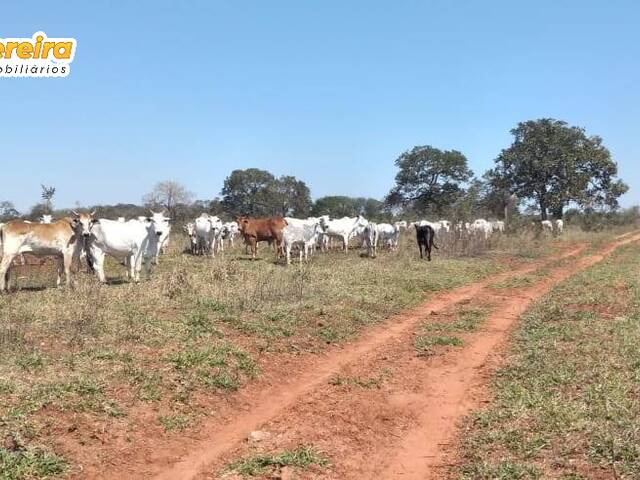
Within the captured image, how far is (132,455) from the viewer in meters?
5.21

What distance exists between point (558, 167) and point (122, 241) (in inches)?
1520

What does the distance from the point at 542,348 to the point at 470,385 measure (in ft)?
5.82

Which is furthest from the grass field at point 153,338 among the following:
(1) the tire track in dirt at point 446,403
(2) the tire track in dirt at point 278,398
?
(1) the tire track in dirt at point 446,403

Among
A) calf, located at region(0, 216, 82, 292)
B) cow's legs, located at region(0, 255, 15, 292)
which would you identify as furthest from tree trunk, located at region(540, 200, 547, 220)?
cow's legs, located at region(0, 255, 15, 292)

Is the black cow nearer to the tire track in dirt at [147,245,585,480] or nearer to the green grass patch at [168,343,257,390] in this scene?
the tire track in dirt at [147,245,585,480]

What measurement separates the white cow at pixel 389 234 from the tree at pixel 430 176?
26.8 metres

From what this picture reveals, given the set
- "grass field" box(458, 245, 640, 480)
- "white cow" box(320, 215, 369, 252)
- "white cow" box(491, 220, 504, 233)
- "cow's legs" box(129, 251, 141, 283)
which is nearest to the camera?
"grass field" box(458, 245, 640, 480)

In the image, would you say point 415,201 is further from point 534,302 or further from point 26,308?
point 26,308

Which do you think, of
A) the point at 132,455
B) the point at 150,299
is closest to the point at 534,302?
the point at 150,299

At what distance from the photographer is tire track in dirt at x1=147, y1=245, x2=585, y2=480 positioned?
16.9ft

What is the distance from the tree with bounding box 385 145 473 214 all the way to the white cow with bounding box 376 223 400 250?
26.8m

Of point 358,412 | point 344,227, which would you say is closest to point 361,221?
point 344,227

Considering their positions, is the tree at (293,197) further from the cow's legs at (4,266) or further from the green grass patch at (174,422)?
the green grass patch at (174,422)

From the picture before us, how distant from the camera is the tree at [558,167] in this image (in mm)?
44312
